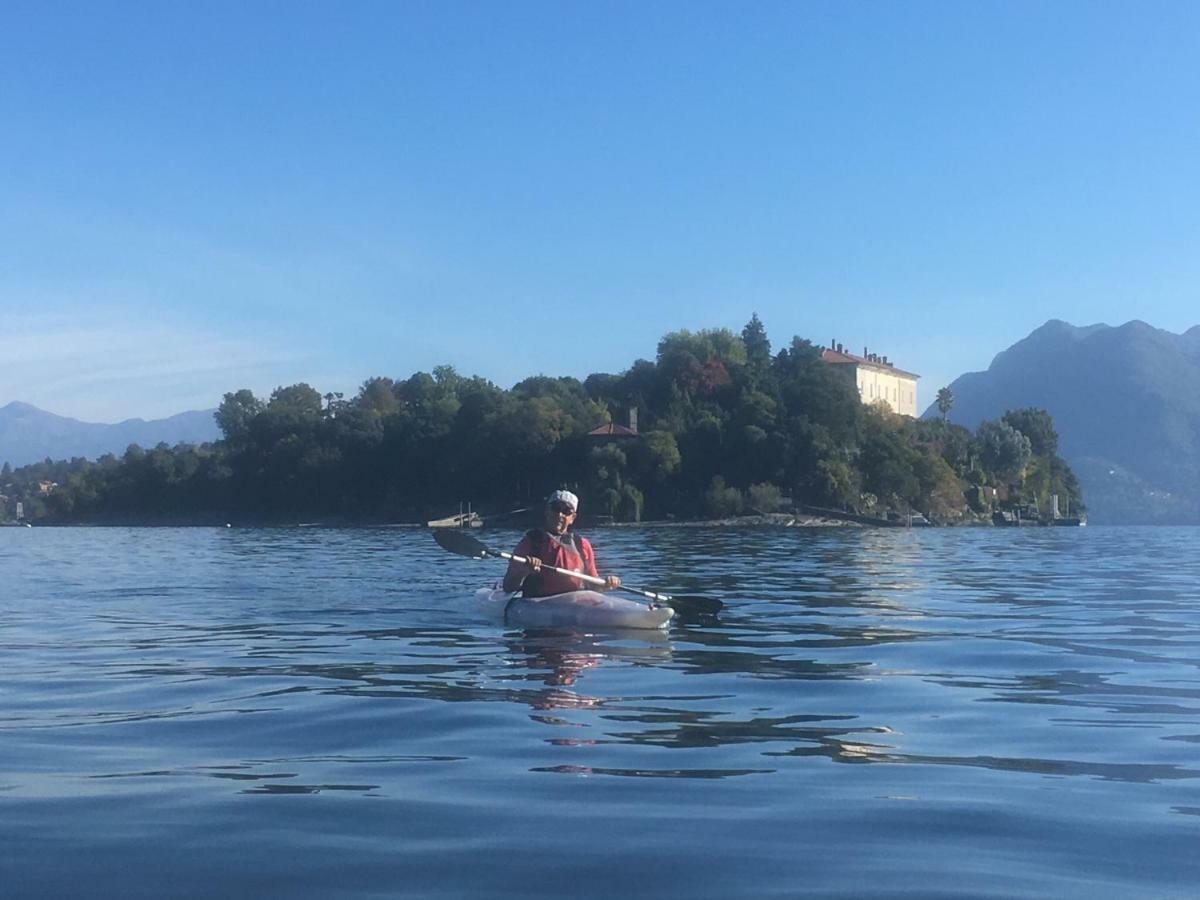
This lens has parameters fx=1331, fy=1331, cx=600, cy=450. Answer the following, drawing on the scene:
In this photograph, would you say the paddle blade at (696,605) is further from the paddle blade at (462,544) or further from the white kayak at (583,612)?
the paddle blade at (462,544)

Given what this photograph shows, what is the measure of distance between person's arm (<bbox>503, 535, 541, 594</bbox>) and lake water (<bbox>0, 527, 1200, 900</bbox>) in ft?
1.73

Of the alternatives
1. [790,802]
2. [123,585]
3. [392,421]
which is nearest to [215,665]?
[790,802]

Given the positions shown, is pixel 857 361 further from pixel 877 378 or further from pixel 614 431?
pixel 614 431

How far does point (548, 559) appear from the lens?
15773 millimetres

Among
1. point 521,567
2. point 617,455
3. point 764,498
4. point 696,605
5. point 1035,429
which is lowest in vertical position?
point 696,605

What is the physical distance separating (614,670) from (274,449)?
373 ft

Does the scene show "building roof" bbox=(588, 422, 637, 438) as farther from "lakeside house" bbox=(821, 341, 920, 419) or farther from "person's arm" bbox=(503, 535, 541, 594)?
"person's arm" bbox=(503, 535, 541, 594)

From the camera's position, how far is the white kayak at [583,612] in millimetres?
14727

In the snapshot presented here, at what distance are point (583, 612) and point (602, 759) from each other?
7.54 m

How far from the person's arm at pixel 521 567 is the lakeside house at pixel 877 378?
378 feet

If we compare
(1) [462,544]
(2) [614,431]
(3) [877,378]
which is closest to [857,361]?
(3) [877,378]

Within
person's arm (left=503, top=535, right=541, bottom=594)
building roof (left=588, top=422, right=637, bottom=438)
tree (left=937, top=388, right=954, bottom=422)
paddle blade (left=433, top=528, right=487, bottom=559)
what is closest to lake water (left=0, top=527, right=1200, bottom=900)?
person's arm (left=503, top=535, right=541, bottom=594)

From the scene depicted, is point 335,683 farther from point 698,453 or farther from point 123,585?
point 698,453

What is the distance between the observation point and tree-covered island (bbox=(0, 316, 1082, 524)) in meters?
100
